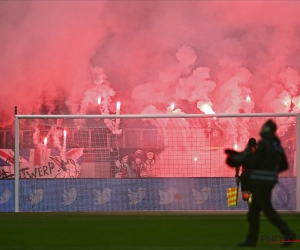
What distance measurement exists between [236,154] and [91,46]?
27215 millimetres

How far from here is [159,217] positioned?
56.5 ft

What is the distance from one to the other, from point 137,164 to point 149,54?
15221 millimetres

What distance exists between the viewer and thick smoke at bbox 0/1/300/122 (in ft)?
114

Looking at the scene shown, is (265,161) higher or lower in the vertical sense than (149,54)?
lower

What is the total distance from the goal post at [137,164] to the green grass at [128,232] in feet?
8.03

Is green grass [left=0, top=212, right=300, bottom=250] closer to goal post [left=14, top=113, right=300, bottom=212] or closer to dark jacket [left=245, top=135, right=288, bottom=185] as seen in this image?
A: dark jacket [left=245, top=135, right=288, bottom=185]

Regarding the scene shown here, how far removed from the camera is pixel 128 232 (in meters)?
12.7

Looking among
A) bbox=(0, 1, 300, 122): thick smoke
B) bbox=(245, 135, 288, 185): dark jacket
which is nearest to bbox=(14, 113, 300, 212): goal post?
bbox=(245, 135, 288, 185): dark jacket

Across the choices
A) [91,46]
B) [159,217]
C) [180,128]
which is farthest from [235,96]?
[159,217]

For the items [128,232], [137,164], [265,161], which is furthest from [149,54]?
[265,161]

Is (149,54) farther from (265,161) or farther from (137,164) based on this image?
(265,161)

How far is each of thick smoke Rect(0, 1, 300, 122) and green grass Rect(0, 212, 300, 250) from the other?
17.5 meters

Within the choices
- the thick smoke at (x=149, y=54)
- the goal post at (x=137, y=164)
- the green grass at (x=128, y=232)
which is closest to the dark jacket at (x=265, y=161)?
the green grass at (x=128, y=232)

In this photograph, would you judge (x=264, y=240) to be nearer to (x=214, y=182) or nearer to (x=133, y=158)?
(x=214, y=182)
